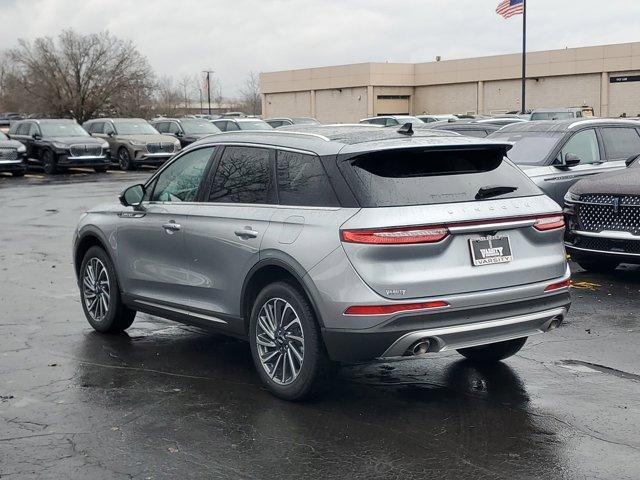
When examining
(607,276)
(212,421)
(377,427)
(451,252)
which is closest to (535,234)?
(451,252)

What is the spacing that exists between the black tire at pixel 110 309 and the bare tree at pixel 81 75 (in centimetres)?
5585

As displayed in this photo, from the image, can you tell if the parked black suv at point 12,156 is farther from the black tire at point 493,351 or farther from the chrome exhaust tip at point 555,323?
the chrome exhaust tip at point 555,323

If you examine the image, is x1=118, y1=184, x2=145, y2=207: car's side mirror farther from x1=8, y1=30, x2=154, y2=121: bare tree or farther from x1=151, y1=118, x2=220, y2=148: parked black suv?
x1=8, y1=30, x2=154, y2=121: bare tree

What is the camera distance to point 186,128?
114ft

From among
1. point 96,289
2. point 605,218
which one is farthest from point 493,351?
point 605,218

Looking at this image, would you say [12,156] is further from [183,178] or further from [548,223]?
[548,223]

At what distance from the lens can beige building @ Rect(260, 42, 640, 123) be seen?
198 ft

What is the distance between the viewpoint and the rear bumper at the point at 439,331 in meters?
5.62

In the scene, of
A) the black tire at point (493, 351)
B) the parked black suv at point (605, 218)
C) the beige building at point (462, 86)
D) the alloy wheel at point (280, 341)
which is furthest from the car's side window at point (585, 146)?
the beige building at point (462, 86)

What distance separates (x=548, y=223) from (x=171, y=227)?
9.42 feet

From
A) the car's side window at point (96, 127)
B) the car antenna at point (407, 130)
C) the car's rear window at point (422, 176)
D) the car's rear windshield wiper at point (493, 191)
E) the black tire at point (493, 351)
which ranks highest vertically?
the car antenna at point (407, 130)

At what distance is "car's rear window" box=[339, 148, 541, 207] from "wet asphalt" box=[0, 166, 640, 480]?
4.47 ft

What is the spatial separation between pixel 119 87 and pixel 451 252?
5966 cm

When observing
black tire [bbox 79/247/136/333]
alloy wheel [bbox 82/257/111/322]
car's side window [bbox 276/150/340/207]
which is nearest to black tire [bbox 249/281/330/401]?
car's side window [bbox 276/150/340/207]
